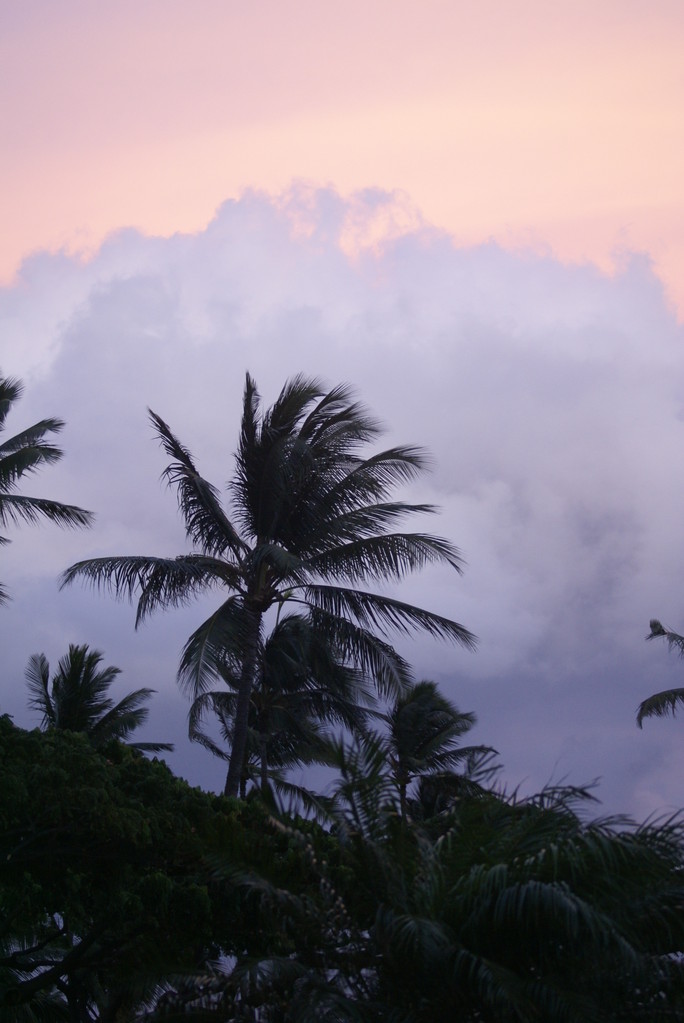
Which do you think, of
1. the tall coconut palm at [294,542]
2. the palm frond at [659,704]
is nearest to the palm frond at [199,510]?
the tall coconut palm at [294,542]

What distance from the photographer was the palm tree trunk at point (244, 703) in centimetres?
1781

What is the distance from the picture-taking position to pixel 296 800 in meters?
9.52

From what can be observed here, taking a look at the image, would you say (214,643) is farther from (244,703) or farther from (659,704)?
(659,704)

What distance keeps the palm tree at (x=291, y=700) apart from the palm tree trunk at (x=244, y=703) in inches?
16.3

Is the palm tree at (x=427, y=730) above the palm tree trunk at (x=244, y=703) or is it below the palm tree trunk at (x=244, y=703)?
above

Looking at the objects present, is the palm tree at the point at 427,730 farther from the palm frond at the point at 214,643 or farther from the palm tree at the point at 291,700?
the palm frond at the point at 214,643

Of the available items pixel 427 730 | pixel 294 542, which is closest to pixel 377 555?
pixel 294 542

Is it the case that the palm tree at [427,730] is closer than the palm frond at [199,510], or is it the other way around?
the palm frond at [199,510]

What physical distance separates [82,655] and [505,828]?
66.0ft

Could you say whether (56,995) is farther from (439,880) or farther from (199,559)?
(439,880)

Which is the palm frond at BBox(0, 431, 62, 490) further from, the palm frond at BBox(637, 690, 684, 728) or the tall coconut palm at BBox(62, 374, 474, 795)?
the palm frond at BBox(637, 690, 684, 728)

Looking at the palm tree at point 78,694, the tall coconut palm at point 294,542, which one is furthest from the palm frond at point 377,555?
the palm tree at point 78,694

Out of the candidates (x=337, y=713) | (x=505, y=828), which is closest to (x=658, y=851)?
(x=505, y=828)

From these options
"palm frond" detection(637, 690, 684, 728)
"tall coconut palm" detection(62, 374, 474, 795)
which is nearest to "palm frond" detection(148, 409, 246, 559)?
"tall coconut palm" detection(62, 374, 474, 795)
